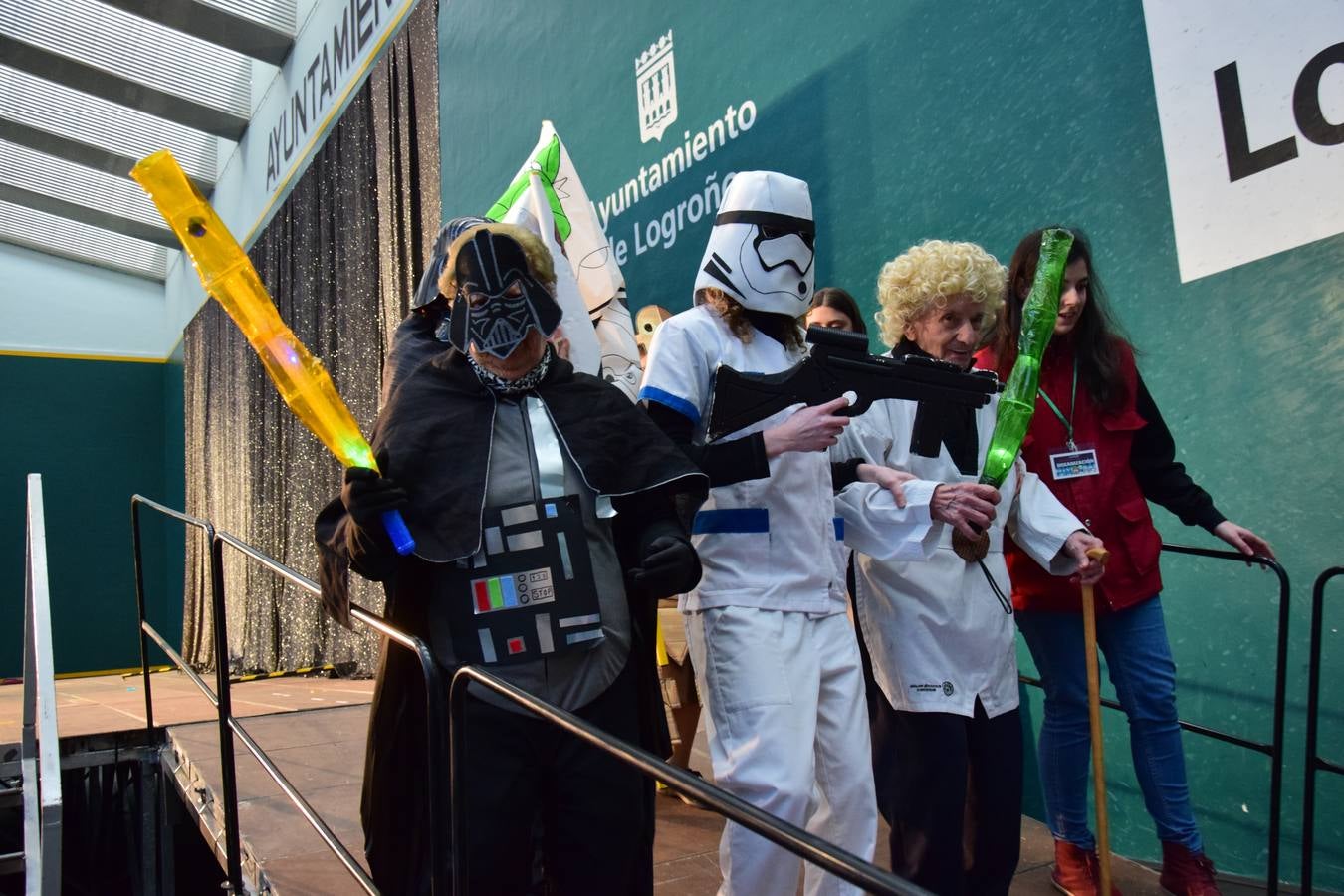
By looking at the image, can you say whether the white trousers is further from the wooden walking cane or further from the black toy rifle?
the wooden walking cane

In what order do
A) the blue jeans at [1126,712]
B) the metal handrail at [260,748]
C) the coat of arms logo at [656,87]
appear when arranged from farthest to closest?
the coat of arms logo at [656,87] < the blue jeans at [1126,712] < the metal handrail at [260,748]

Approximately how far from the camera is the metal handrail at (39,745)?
1.82m

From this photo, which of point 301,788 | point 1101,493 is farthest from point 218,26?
point 1101,493

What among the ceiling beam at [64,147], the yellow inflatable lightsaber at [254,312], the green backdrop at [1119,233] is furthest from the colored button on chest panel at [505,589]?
the ceiling beam at [64,147]

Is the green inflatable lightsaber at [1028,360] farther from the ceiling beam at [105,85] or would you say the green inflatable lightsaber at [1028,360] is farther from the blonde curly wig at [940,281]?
the ceiling beam at [105,85]

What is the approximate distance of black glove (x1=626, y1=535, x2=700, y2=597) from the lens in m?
1.28

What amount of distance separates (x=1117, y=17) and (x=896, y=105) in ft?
2.09

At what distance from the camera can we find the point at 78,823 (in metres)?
3.92

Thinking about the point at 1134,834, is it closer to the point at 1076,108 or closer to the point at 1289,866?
the point at 1289,866

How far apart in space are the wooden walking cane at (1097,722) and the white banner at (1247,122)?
731 mm

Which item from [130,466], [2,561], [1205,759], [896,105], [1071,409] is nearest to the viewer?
[1071,409]

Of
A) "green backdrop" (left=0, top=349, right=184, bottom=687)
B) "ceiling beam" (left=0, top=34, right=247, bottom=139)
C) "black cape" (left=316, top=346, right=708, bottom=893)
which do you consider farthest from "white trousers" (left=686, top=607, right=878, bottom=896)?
"green backdrop" (left=0, top=349, right=184, bottom=687)

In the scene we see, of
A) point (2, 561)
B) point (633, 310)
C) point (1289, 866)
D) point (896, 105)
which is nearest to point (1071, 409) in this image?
point (1289, 866)

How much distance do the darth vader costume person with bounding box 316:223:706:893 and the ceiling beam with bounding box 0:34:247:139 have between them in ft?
24.7
